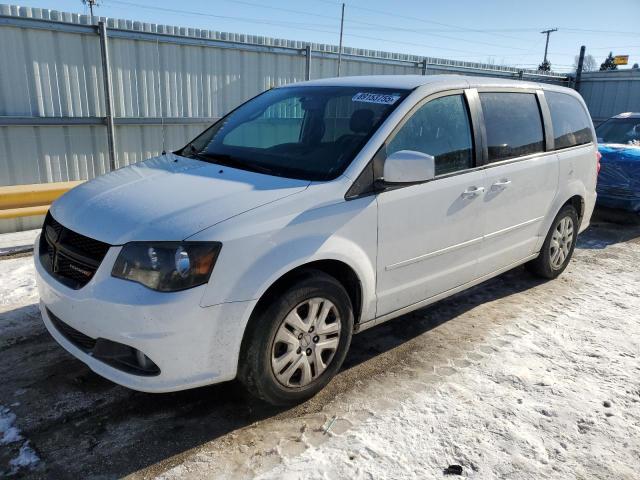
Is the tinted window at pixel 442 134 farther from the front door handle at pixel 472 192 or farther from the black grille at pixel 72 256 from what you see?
the black grille at pixel 72 256

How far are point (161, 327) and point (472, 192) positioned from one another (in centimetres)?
239

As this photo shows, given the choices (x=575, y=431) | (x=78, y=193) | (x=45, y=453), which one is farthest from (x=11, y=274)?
(x=575, y=431)

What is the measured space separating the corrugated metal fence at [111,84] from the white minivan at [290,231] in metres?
3.63

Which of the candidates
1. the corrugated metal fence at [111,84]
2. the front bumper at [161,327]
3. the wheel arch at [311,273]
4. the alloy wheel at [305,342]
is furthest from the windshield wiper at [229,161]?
the corrugated metal fence at [111,84]

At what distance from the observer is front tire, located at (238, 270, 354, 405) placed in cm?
272

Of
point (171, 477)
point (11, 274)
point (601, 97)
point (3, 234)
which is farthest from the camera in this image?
point (601, 97)

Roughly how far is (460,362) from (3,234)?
5584 mm

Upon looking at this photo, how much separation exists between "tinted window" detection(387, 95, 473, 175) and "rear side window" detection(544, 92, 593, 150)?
1.50 metres

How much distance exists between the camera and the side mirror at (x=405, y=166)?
3.06 m

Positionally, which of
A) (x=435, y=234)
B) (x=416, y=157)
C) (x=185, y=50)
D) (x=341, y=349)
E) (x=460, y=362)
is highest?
(x=185, y=50)

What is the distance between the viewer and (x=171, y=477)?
2443 mm

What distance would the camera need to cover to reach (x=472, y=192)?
3.74m

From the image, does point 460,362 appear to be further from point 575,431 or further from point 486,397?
point 575,431

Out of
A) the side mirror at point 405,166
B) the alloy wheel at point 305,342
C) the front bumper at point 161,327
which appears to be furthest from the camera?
the side mirror at point 405,166
